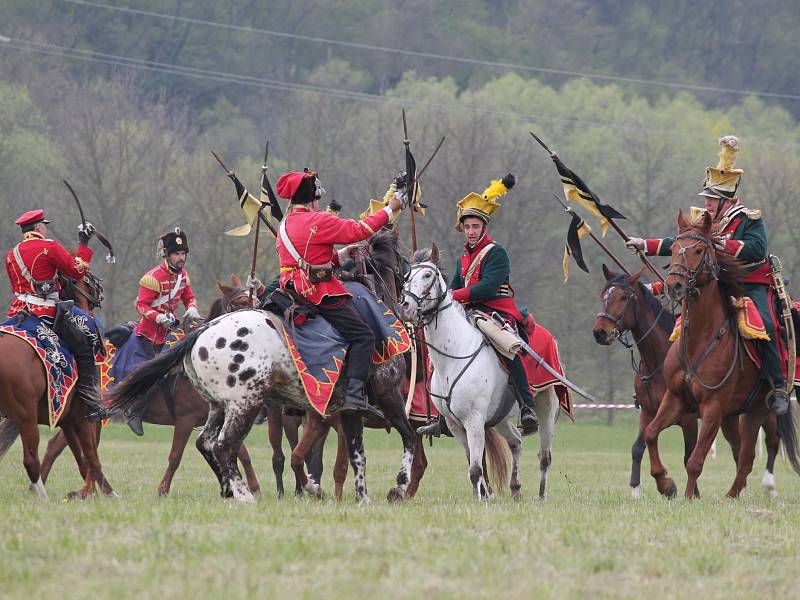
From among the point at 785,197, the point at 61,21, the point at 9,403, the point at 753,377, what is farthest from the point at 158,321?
the point at 61,21

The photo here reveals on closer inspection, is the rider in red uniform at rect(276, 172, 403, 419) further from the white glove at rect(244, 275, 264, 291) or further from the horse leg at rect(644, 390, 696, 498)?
the horse leg at rect(644, 390, 696, 498)

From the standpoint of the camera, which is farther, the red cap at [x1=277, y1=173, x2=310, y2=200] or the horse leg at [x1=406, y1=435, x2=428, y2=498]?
the horse leg at [x1=406, y1=435, x2=428, y2=498]

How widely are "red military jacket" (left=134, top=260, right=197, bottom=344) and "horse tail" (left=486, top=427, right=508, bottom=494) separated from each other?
13.1ft

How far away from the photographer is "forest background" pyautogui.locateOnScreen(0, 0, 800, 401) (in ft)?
128

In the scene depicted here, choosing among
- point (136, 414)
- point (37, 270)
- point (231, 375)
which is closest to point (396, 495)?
point (231, 375)

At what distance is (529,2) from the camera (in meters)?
83.1

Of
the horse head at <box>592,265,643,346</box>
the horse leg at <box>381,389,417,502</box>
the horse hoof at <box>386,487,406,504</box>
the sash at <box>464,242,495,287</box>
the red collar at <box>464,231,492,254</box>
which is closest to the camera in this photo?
the horse hoof at <box>386,487,406,504</box>

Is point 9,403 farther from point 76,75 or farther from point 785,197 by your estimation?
point 76,75

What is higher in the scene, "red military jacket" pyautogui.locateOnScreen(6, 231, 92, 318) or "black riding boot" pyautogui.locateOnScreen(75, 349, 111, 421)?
"red military jacket" pyautogui.locateOnScreen(6, 231, 92, 318)

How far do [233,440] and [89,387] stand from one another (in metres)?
2.25

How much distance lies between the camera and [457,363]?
1289 cm

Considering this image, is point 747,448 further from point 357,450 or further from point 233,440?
point 233,440

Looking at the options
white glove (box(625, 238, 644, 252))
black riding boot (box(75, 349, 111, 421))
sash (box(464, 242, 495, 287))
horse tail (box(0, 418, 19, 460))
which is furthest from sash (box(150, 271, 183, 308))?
white glove (box(625, 238, 644, 252))

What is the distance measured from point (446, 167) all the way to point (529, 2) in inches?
1781
